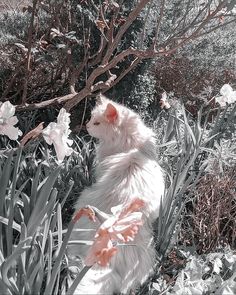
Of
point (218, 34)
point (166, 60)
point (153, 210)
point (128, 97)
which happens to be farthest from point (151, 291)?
point (218, 34)

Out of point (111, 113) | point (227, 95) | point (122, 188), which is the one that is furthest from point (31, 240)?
point (227, 95)

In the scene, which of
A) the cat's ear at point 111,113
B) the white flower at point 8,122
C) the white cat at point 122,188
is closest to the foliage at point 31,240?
the white flower at point 8,122

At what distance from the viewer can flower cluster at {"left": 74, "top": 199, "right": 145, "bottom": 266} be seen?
1.00m

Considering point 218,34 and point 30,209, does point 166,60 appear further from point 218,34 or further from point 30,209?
point 30,209

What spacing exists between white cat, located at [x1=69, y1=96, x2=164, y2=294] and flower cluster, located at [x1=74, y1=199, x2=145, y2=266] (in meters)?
0.76

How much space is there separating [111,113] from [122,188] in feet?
1.63

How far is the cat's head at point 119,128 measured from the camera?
2500mm

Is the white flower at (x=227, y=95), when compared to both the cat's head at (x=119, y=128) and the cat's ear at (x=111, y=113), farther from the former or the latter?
the cat's ear at (x=111, y=113)

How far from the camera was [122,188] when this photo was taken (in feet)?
7.16

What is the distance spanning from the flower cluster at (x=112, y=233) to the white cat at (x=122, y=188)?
76cm

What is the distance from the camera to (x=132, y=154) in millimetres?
2400

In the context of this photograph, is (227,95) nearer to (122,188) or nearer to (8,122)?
(122,188)

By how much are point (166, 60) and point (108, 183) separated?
345 centimetres

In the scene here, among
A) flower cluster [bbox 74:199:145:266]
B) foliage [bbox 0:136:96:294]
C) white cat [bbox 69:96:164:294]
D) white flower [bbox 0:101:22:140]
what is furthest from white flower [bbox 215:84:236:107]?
flower cluster [bbox 74:199:145:266]
